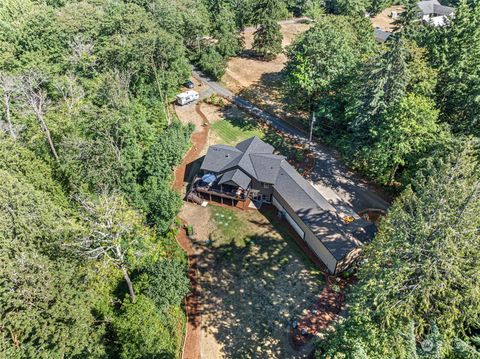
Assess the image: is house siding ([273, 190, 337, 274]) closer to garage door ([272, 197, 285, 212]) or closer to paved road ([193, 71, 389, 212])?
garage door ([272, 197, 285, 212])

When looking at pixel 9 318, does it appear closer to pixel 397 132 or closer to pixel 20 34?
pixel 397 132

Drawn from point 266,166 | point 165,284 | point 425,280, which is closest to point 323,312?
point 425,280

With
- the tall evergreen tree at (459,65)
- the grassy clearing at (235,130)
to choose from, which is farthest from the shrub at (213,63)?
the tall evergreen tree at (459,65)

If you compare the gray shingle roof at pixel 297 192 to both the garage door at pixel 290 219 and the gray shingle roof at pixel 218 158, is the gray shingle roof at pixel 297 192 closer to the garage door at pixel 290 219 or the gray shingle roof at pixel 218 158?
the garage door at pixel 290 219

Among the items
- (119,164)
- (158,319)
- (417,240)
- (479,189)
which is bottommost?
(158,319)

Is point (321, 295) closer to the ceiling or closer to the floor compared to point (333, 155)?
closer to the floor

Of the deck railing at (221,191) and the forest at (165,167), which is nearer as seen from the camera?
the forest at (165,167)

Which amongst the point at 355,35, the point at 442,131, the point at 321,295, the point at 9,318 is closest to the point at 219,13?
the point at 355,35

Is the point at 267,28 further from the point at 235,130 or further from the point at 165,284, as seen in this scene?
the point at 165,284
